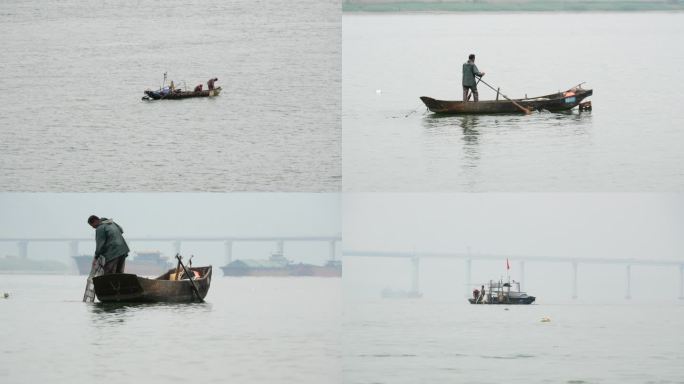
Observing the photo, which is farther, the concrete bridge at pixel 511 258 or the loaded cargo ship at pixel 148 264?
the loaded cargo ship at pixel 148 264

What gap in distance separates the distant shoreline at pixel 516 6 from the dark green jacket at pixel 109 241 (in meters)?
2.71

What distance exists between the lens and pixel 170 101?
13688 mm

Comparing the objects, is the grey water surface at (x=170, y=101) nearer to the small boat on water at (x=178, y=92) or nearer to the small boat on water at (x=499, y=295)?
the small boat on water at (x=178, y=92)

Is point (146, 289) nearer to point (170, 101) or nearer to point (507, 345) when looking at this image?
point (170, 101)

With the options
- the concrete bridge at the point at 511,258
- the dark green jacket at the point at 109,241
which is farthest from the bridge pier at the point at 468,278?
the dark green jacket at the point at 109,241

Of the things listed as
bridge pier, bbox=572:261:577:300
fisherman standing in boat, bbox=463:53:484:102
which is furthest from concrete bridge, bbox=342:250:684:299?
fisherman standing in boat, bbox=463:53:484:102

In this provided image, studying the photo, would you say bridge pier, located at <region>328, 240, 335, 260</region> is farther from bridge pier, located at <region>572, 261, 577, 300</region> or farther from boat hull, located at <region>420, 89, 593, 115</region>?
bridge pier, located at <region>572, 261, 577, 300</region>

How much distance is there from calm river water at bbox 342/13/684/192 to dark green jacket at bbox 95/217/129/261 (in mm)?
1832

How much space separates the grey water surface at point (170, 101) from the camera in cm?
1260

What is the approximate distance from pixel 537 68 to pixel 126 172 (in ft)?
12.2

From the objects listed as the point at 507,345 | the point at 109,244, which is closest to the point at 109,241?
the point at 109,244

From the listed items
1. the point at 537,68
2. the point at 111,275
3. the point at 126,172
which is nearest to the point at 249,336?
the point at 111,275

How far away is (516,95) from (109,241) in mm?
3886

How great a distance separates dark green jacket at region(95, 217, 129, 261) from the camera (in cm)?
1124
